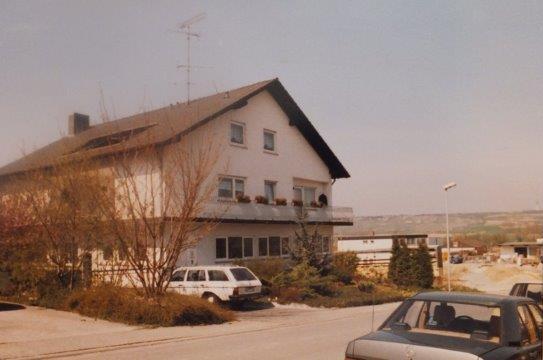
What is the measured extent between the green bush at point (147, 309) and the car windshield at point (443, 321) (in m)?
9.94

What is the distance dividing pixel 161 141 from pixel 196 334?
10.7 m

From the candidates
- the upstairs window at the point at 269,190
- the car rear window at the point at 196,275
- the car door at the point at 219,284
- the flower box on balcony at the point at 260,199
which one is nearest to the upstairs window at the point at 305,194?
the upstairs window at the point at 269,190

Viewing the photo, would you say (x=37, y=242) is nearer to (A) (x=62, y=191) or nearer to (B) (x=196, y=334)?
(A) (x=62, y=191)

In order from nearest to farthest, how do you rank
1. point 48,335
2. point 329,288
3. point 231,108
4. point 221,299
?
1. point 48,335
2. point 221,299
3. point 329,288
4. point 231,108

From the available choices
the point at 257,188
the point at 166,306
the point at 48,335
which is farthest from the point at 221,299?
the point at 257,188

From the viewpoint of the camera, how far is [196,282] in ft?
65.1

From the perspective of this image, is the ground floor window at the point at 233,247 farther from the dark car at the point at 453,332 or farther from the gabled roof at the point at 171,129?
the dark car at the point at 453,332

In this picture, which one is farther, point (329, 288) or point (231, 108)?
point (231, 108)

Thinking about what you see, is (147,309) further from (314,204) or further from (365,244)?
(365,244)

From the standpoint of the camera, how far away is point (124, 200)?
17.1m

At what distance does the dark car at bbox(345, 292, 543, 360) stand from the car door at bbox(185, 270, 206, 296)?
44.5ft

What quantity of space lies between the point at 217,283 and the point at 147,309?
401cm

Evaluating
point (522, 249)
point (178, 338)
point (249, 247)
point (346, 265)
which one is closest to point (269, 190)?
point (249, 247)

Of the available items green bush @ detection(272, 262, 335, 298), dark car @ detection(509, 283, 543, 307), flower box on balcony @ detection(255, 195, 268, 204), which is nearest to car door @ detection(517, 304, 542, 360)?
dark car @ detection(509, 283, 543, 307)
